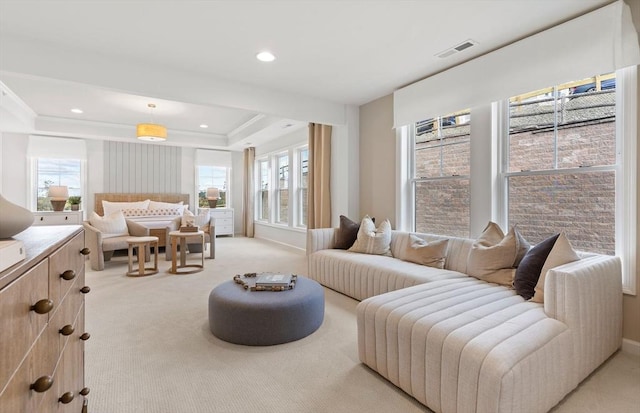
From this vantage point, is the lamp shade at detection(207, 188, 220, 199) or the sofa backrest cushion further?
the lamp shade at detection(207, 188, 220, 199)

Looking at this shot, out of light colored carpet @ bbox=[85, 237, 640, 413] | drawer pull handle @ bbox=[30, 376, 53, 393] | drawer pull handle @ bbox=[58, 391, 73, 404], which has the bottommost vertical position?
light colored carpet @ bbox=[85, 237, 640, 413]

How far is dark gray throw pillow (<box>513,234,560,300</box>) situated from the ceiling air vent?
1.87 meters

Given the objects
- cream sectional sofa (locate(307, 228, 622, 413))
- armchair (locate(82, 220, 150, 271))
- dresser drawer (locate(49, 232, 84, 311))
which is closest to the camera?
dresser drawer (locate(49, 232, 84, 311))

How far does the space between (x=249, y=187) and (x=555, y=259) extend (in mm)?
7282

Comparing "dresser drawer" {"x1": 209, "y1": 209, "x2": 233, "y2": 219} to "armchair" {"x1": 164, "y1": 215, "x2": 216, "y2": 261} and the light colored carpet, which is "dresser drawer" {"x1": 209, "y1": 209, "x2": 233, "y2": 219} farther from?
the light colored carpet

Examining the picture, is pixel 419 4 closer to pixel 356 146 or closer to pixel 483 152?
pixel 483 152

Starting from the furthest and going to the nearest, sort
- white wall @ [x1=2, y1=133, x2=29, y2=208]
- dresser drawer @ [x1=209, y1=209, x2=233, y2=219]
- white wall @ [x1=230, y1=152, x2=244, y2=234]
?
white wall @ [x1=230, y1=152, x2=244, y2=234], dresser drawer @ [x1=209, y1=209, x2=233, y2=219], white wall @ [x1=2, y1=133, x2=29, y2=208]

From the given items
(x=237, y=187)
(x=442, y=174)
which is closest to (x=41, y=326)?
(x=442, y=174)

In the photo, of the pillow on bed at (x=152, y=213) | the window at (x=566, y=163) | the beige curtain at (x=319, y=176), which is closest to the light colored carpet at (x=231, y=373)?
the window at (x=566, y=163)

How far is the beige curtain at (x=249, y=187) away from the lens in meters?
8.37

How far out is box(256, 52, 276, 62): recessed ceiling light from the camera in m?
3.16

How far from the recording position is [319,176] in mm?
5309

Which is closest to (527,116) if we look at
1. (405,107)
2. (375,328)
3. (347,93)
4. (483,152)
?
(483,152)

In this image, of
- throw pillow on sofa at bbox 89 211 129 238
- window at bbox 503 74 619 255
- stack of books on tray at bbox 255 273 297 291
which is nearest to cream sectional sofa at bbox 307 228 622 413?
window at bbox 503 74 619 255
